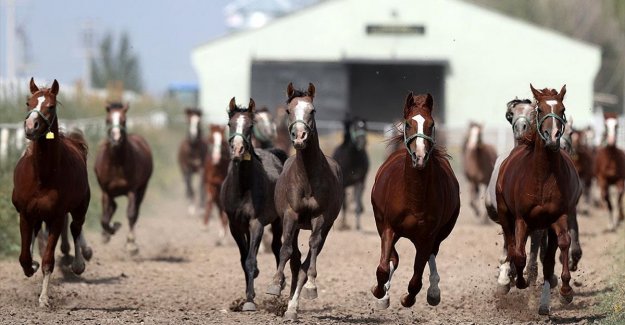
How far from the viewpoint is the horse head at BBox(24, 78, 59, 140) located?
12.8m

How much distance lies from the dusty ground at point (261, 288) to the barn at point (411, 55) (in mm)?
29814

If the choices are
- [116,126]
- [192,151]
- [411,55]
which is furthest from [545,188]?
[411,55]

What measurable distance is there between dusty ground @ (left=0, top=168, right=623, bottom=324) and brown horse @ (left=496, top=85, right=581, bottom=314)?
2.22 feet

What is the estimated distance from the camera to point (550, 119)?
12070mm

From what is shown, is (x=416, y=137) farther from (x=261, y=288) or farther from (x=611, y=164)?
(x=611, y=164)

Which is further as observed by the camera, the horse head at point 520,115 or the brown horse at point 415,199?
the horse head at point 520,115

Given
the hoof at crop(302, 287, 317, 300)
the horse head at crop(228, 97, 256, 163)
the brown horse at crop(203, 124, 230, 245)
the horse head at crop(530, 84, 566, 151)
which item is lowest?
the hoof at crop(302, 287, 317, 300)

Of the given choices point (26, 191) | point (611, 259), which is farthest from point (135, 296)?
point (611, 259)

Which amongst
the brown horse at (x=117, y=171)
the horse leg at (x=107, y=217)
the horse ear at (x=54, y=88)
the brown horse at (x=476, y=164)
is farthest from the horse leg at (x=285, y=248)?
the brown horse at (x=476, y=164)

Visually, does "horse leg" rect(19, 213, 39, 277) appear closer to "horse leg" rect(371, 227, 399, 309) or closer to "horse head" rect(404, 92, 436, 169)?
"horse leg" rect(371, 227, 399, 309)

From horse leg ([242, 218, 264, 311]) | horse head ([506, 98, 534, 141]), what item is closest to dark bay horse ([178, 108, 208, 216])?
horse head ([506, 98, 534, 141])

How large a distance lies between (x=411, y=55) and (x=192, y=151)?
2463 centimetres

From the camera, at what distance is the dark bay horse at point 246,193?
540 inches

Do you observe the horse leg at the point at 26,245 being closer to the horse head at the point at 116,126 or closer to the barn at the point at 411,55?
the horse head at the point at 116,126
